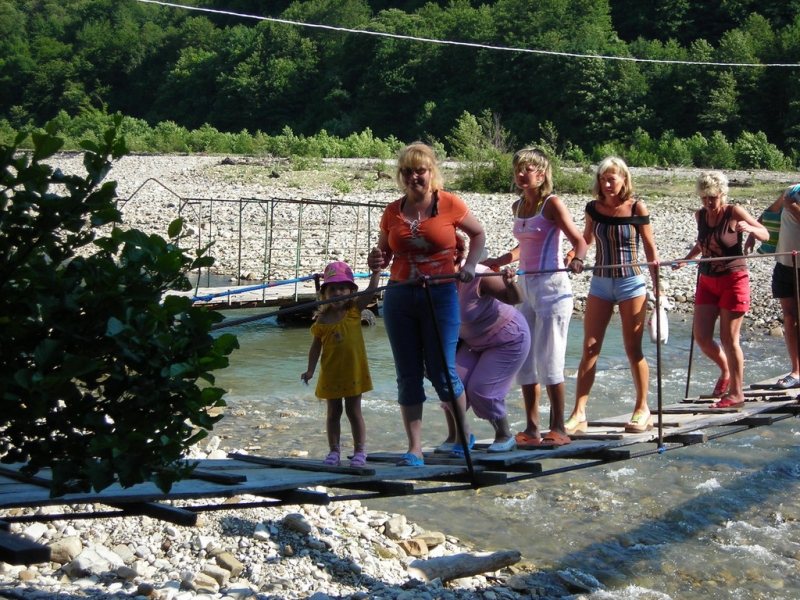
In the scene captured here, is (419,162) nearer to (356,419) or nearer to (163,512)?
(356,419)

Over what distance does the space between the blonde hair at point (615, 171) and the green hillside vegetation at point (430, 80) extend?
20.7 meters

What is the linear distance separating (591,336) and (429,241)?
1.38m

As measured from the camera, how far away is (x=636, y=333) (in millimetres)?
5027

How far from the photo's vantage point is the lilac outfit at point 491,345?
4.71m

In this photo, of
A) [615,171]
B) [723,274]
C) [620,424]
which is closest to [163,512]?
[615,171]

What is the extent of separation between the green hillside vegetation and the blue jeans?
21.6m

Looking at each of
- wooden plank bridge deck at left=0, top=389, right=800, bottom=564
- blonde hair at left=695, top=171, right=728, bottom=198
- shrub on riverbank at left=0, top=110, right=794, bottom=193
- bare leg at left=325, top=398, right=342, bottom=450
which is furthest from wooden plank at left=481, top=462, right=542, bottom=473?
shrub on riverbank at left=0, top=110, right=794, bottom=193

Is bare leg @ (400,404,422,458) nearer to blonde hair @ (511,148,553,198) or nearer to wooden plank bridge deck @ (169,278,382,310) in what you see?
blonde hair @ (511,148,553,198)

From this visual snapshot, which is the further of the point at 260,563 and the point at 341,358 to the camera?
the point at 260,563

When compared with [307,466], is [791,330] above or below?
above

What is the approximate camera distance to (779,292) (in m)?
6.04

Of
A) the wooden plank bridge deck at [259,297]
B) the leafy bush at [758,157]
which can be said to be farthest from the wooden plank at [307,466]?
the leafy bush at [758,157]

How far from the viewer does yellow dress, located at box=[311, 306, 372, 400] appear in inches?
177

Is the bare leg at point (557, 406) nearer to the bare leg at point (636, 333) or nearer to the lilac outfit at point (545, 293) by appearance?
the lilac outfit at point (545, 293)
